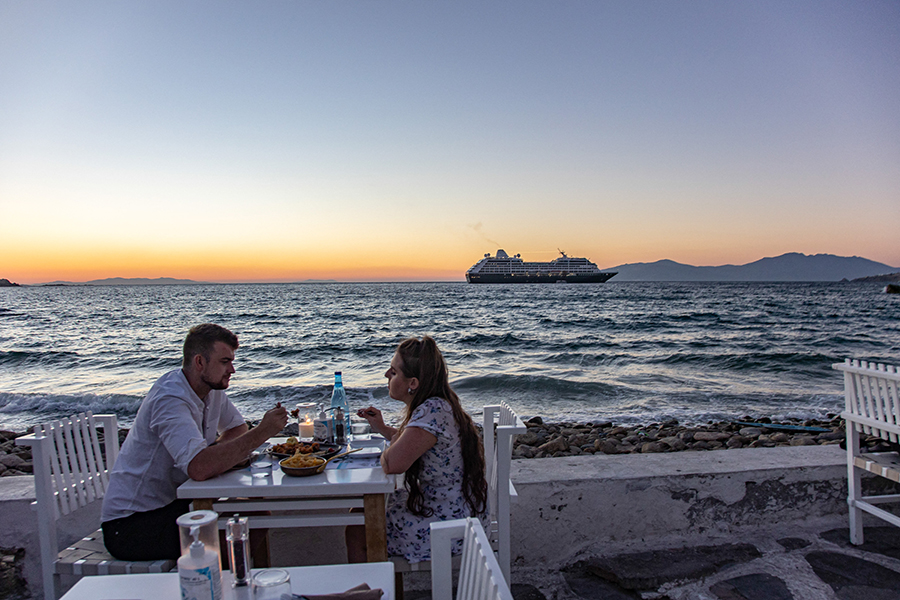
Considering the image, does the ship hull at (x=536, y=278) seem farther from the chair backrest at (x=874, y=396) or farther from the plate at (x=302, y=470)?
the plate at (x=302, y=470)

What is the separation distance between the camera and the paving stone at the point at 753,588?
2314mm

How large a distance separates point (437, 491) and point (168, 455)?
107 cm

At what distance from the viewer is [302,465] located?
1965mm

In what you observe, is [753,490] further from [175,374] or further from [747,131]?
[747,131]

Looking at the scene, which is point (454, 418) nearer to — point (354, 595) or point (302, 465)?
point (302, 465)

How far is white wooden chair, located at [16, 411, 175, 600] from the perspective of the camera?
192 cm

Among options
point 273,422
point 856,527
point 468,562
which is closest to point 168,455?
point 273,422

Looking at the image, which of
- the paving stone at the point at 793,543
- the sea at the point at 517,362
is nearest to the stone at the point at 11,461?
the sea at the point at 517,362

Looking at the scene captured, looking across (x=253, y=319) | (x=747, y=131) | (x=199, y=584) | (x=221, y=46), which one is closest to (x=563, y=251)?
(x=253, y=319)

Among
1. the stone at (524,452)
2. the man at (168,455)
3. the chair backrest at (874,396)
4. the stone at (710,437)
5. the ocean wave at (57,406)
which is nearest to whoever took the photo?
the man at (168,455)

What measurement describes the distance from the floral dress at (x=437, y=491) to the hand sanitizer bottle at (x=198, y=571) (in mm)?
1053

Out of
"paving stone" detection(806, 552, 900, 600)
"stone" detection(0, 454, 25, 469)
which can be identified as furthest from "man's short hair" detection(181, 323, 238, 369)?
"stone" detection(0, 454, 25, 469)

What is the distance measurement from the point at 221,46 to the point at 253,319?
22238 mm

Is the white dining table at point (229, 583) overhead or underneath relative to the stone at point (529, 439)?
overhead
